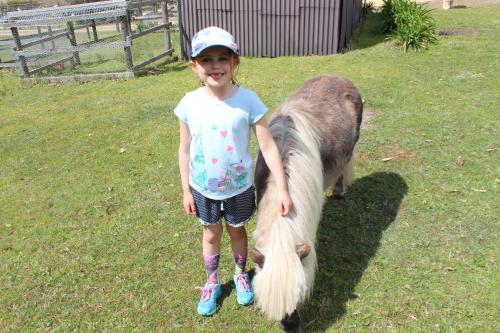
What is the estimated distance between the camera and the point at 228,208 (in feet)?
9.80

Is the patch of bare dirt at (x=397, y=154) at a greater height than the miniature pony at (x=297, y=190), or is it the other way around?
the miniature pony at (x=297, y=190)

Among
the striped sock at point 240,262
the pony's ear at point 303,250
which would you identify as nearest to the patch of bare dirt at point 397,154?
the striped sock at point 240,262

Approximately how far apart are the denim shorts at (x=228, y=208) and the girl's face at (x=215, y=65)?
2.77ft

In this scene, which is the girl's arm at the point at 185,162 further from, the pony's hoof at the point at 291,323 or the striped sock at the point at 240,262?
the pony's hoof at the point at 291,323

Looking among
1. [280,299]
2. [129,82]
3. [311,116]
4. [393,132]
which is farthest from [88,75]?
[280,299]

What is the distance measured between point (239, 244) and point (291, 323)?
75 centimetres

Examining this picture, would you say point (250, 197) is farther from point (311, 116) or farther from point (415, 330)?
point (415, 330)

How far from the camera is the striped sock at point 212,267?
334cm

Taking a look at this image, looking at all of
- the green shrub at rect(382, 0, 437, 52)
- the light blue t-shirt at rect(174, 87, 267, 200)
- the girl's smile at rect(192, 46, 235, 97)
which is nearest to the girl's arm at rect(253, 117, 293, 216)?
the light blue t-shirt at rect(174, 87, 267, 200)

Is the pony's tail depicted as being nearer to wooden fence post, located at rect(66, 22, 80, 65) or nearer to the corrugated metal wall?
the corrugated metal wall

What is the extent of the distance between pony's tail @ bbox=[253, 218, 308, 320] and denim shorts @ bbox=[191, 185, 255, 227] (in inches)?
15.7

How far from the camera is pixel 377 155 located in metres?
5.65

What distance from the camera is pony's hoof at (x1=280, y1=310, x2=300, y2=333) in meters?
2.81

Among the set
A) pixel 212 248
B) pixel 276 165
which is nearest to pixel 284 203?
pixel 276 165
